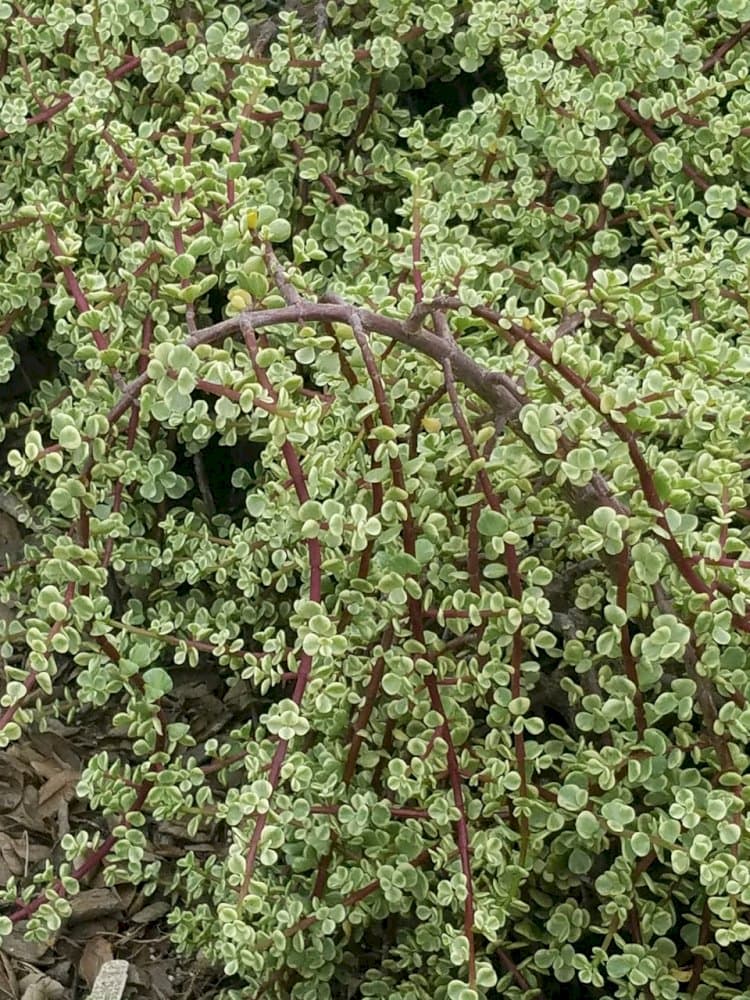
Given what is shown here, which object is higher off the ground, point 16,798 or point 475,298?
point 475,298

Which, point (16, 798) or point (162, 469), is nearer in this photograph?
point (162, 469)

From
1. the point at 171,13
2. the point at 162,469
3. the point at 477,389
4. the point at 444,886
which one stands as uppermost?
the point at 171,13

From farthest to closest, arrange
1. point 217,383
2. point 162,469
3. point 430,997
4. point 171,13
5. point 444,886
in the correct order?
point 171,13 < point 162,469 < point 430,997 < point 444,886 < point 217,383

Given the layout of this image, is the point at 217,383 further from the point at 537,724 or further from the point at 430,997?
the point at 430,997

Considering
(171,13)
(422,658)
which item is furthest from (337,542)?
(171,13)

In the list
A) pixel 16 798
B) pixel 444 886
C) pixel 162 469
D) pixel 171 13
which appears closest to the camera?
pixel 444 886

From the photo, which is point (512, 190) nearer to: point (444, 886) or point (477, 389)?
point (477, 389)
